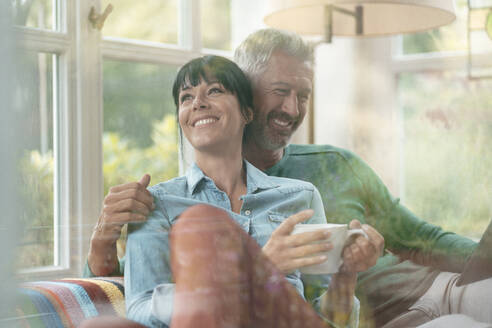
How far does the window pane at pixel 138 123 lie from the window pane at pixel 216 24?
0.19ft

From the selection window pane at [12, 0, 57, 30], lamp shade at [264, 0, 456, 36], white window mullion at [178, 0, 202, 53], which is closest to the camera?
window pane at [12, 0, 57, 30]

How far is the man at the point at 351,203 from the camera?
0.61 meters

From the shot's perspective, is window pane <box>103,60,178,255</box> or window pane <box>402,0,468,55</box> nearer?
window pane <box>103,60,178,255</box>

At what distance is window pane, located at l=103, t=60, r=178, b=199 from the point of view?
53cm

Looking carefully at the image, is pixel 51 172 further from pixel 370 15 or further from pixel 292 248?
pixel 370 15

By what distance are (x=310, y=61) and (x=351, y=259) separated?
0.24 meters

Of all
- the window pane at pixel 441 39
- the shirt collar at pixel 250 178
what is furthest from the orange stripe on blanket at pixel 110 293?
the window pane at pixel 441 39

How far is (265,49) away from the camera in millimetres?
637

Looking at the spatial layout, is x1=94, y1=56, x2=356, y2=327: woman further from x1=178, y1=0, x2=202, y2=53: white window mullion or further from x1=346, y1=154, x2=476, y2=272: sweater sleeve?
x1=346, y1=154, x2=476, y2=272: sweater sleeve

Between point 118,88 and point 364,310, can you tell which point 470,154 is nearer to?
point 364,310

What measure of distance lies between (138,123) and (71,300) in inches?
7.0

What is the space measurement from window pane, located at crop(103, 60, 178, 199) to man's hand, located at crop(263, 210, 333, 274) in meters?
0.12

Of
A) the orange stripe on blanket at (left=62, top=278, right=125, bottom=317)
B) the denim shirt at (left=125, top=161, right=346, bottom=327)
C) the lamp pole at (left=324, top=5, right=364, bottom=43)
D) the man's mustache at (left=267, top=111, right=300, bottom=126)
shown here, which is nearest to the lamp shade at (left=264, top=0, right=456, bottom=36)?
the lamp pole at (left=324, top=5, right=364, bottom=43)

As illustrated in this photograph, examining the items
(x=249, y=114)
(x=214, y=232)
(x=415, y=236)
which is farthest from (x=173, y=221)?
(x=415, y=236)
